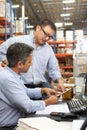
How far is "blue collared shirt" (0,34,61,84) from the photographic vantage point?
12.1 ft

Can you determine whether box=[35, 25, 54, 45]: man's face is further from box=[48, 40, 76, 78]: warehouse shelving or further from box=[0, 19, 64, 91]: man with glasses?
box=[48, 40, 76, 78]: warehouse shelving

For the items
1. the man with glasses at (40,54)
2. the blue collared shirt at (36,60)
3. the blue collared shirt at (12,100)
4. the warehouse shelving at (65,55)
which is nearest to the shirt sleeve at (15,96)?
the blue collared shirt at (12,100)

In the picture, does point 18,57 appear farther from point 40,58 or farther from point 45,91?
point 40,58

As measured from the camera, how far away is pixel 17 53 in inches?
94.9

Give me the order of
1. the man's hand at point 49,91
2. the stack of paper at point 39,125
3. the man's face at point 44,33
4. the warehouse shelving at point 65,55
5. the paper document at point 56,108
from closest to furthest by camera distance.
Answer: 1. the stack of paper at point 39,125
2. the paper document at point 56,108
3. the man's hand at point 49,91
4. the man's face at point 44,33
5. the warehouse shelving at point 65,55

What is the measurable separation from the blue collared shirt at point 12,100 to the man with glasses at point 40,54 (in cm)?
106

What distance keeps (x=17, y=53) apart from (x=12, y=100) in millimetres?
358

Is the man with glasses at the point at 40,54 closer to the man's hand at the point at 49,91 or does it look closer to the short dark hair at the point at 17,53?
the man's hand at the point at 49,91

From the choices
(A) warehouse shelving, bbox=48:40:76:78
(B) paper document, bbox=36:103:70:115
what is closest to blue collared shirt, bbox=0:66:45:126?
(B) paper document, bbox=36:103:70:115

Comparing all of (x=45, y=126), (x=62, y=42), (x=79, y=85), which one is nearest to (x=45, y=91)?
(x=79, y=85)

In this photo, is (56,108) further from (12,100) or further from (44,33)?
(44,33)

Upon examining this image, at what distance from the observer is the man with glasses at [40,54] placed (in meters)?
3.55

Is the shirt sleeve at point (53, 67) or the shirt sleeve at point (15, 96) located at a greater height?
the shirt sleeve at point (15, 96)

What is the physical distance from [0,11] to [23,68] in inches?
202
